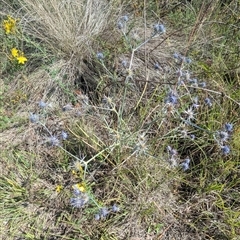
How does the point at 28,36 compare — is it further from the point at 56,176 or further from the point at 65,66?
the point at 56,176

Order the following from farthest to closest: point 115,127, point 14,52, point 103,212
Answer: point 14,52 < point 115,127 < point 103,212

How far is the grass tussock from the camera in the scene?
168 centimetres

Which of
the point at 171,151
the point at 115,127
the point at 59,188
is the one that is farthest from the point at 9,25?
the point at 171,151

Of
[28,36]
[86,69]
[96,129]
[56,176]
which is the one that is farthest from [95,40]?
[56,176]

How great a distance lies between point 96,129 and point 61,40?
1.98ft

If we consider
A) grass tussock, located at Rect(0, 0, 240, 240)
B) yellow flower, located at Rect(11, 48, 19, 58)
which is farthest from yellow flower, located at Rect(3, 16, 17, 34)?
yellow flower, located at Rect(11, 48, 19, 58)

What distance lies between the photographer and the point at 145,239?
66.3 inches

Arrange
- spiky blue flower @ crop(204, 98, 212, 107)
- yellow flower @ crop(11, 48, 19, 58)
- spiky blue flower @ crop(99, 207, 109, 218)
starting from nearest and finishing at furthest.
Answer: spiky blue flower @ crop(99, 207, 109, 218)
spiky blue flower @ crop(204, 98, 212, 107)
yellow flower @ crop(11, 48, 19, 58)

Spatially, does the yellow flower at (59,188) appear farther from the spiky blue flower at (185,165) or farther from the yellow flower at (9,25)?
the yellow flower at (9,25)

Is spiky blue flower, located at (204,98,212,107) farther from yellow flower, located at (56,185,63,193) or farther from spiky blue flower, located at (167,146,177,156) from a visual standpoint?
yellow flower, located at (56,185,63,193)

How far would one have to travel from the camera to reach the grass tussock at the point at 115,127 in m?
1.68

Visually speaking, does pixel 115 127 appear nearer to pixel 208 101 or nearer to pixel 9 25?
pixel 208 101

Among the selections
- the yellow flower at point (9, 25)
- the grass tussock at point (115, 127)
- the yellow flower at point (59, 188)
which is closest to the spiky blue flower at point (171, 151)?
the grass tussock at point (115, 127)

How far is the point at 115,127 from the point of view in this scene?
1.85 metres
